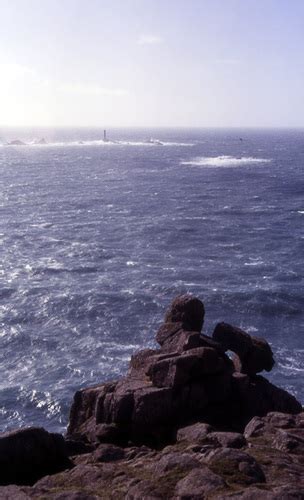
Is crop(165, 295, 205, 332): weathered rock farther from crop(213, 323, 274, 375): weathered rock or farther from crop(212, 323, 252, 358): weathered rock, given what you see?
crop(213, 323, 274, 375): weathered rock

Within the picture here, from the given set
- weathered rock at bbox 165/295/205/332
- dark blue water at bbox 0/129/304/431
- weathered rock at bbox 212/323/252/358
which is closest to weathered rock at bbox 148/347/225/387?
weathered rock at bbox 212/323/252/358

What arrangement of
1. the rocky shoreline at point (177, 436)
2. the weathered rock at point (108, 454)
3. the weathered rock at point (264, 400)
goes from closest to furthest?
the rocky shoreline at point (177, 436) < the weathered rock at point (108, 454) < the weathered rock at point (264, 400)

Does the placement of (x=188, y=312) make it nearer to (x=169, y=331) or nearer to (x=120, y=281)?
(x=169, y=331)

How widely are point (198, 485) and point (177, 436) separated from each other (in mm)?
Result: 8980

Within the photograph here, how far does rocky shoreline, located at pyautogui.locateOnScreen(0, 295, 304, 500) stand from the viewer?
73.1 feet

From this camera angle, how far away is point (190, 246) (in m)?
102

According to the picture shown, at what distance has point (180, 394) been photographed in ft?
110

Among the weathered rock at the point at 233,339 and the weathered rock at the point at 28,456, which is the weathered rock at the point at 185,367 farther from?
the weathered rock at the point at 28,456

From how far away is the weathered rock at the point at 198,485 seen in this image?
20.8 metres

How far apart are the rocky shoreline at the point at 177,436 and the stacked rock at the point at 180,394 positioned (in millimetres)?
60

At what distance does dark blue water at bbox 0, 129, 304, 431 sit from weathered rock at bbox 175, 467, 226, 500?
89.8 ft

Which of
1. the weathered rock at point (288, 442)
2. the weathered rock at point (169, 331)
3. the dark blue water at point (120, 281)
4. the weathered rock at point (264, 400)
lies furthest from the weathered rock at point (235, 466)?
the dark blue water at point (120, 281)

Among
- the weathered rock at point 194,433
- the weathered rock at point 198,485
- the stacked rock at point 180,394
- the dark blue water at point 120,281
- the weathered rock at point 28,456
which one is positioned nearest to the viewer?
the weathered rock at point 198,485

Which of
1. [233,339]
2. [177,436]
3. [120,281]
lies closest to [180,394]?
[177,436]
